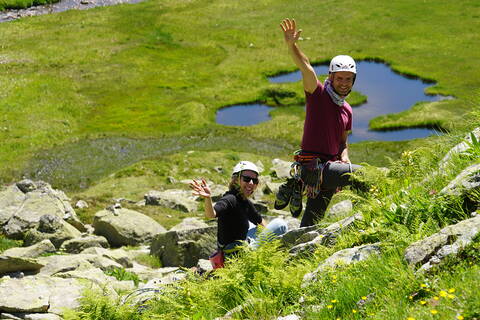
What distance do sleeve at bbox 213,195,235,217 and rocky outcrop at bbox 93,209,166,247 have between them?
39.6ft

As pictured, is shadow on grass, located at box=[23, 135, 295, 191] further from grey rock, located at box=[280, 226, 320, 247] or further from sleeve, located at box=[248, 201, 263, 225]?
grey rock, located at box=[280, 226, 320, 247]

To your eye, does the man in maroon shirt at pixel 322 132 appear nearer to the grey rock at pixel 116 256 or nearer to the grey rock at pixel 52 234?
the grey rock at pixel 116 256

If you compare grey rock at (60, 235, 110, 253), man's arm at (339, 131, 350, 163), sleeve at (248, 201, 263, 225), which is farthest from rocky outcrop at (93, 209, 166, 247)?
man's arm at (339, 131, 350, 163)

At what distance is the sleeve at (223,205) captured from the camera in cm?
1159

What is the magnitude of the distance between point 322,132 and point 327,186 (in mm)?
1184

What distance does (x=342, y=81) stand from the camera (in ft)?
39.9

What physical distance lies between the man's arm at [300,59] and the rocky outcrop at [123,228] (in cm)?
1316

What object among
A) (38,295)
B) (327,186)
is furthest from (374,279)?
(38,295)

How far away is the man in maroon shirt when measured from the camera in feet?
39.8

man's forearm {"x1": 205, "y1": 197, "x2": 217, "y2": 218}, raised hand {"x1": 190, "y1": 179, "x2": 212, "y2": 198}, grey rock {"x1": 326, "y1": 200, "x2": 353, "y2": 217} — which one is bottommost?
grey rock {"x1": 326, "y1": 200, "x2": 353, "y2": 217}

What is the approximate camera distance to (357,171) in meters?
11.9

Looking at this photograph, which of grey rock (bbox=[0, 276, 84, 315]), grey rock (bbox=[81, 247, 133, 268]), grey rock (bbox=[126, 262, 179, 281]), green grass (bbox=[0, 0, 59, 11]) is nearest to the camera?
grey rock (bbox=[0, 276, 84, 315])

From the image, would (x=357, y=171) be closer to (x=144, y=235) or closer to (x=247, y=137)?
(x=144, y=235)

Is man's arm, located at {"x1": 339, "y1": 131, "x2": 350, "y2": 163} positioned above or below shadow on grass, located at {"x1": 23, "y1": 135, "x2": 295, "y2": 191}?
above
